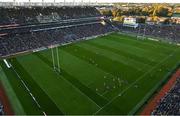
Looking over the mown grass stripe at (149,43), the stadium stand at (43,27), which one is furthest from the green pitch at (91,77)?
the stadium stand at (43,27)

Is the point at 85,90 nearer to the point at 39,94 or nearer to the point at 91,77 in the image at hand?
the point at 91,77

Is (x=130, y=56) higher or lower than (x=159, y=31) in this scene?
lower

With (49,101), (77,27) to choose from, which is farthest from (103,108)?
(77,27)

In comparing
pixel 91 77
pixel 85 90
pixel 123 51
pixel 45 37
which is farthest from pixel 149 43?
pixel 85 90

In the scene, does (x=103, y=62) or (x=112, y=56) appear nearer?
(x=103, y=62)

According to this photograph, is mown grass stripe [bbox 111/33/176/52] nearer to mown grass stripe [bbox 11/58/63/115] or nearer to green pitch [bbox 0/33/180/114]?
green pitch [bbox 0/33/180/114]

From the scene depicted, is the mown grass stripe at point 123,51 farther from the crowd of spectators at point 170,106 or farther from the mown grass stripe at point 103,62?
the crowd of spectators at point 170,106

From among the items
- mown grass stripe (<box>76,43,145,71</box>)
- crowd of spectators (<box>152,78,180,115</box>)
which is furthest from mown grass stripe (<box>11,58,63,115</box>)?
mown grass stripe (<box>76,43,145,71</box>)

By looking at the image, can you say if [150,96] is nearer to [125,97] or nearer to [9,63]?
[125,97]
